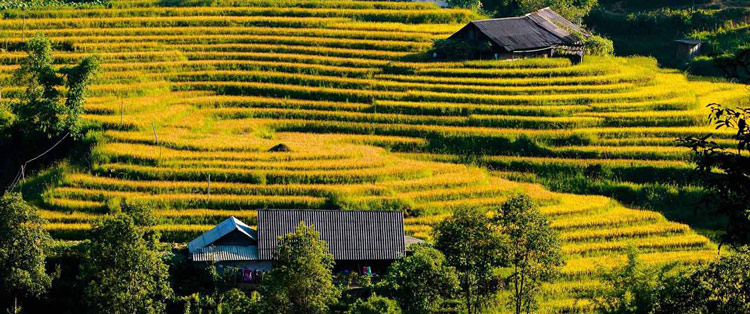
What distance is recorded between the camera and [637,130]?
50250 mm

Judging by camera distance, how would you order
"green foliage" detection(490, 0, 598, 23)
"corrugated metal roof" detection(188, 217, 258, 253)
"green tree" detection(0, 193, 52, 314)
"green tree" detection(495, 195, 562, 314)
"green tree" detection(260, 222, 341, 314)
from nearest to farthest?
1. "green tree" detection(260, 222, 341, 314)
2. "green tree" detection(495, 195, 562, 314)
3. "green tree" detection(0, 193, 52, 314)
4. "corrugated metal roof" detection(188, 217, 258, 253)
5. "green foliage" detection(490, 0, 598, 23)

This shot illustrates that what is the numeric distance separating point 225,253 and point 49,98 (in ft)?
47.0

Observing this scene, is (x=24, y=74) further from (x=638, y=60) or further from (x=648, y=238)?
(x=638, y=60)

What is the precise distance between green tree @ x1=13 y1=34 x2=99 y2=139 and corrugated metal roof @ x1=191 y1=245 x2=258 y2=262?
11.4 metres

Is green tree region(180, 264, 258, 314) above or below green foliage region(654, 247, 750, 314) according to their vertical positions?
below

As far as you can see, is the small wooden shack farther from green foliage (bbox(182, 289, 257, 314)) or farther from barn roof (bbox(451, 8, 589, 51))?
green foliage (bbox(182, 289, 257, 314))

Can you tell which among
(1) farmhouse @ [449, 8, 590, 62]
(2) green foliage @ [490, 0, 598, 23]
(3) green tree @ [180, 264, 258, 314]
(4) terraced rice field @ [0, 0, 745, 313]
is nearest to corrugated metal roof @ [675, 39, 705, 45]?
(4) terraced rice field @ [0, 0, 745, 313]

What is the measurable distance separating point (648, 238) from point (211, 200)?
1587cm

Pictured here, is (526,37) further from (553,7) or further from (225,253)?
(225,253)

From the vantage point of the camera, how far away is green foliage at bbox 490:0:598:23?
6581 centimetres

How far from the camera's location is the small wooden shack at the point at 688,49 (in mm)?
64875

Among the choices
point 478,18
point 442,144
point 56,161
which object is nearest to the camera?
point 56,161

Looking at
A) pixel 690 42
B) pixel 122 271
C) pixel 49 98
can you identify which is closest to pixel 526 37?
pixel 690 42

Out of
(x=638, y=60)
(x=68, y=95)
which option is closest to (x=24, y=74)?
(x=68, y=95)
